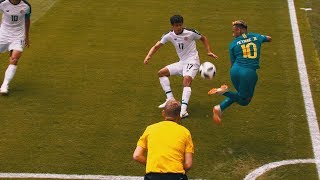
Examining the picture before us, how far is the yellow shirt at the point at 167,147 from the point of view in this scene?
23.5 feet

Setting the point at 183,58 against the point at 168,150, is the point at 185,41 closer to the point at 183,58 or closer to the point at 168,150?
the point at 183,58

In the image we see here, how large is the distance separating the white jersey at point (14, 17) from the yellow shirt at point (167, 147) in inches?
284

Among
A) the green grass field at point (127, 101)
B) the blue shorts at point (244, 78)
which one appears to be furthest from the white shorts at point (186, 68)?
the blue shorts at point (244, 78)

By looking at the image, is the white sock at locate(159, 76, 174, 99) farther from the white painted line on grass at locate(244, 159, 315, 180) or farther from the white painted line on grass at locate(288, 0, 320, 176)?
the white painted line on grass at locate(244, 159, 315, 180)

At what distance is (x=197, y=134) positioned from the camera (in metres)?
11.3

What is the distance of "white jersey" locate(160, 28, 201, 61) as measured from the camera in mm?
12273

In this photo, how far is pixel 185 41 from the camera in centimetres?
1231

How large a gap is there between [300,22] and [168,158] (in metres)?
13.3

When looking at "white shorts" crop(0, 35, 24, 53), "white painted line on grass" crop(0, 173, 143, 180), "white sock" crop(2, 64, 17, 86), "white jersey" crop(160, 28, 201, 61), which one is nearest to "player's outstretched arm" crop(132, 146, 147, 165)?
"white painted line on grass" crop(0, 173, 143, 180)

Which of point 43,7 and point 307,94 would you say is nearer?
point 307,94

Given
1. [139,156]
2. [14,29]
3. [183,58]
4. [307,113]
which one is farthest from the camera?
[14,29]

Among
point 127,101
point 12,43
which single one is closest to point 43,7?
point 12,43

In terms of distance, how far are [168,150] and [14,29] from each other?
25.0 feet

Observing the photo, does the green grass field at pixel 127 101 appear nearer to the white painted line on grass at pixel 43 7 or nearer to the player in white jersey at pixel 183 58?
the white painted line on grass at pixel 43 7
